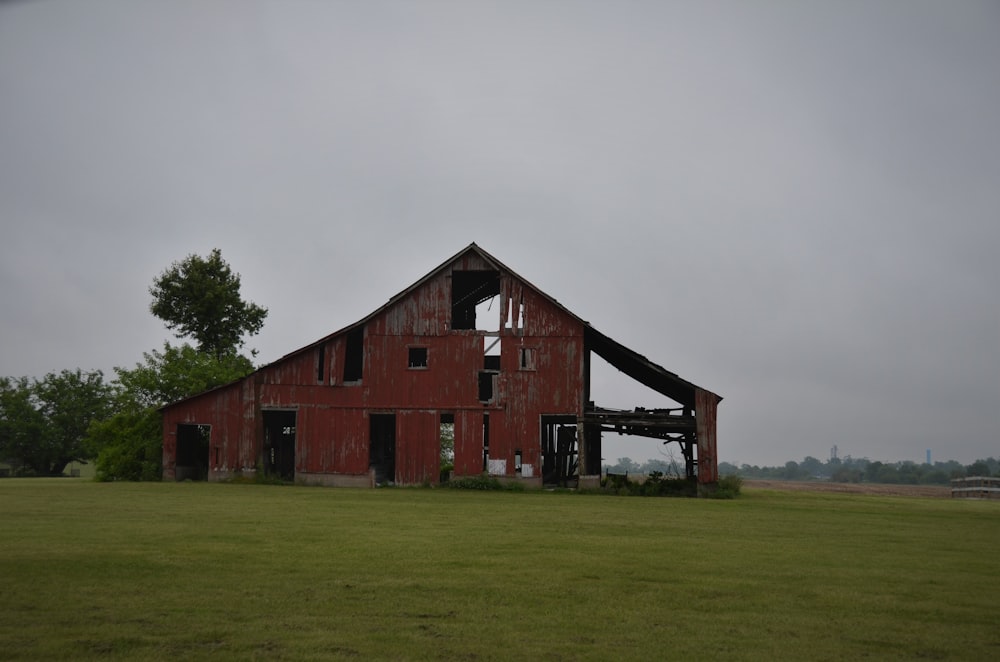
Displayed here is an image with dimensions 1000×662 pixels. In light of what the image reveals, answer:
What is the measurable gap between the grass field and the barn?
14.3 meters

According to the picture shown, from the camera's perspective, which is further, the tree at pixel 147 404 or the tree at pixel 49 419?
the tree at pixel 49 419

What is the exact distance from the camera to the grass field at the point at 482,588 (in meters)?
8.08

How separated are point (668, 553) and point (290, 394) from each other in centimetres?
2429

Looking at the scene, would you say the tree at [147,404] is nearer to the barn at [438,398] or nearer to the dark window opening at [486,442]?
the barn at [438,398]

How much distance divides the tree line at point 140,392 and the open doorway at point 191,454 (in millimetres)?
1005

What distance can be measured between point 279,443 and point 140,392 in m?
7.94

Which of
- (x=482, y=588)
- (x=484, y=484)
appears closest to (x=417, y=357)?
(x=484, y=484)

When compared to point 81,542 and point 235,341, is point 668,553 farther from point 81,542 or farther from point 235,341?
point 235,341

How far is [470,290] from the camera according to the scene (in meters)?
38.2

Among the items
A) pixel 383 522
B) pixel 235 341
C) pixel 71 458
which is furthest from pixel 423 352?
pixel 71 458

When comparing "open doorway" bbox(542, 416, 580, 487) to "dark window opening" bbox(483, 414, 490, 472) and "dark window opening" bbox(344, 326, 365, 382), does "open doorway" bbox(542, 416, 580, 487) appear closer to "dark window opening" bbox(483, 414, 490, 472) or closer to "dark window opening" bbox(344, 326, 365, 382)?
"dark window opening" bbox(483, 414, 490, 472)

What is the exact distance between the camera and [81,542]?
14000 mm

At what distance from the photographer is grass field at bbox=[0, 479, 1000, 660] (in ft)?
26.5

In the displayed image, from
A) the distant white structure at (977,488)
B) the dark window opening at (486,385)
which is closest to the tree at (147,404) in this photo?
the dark window opening at (486,385)
